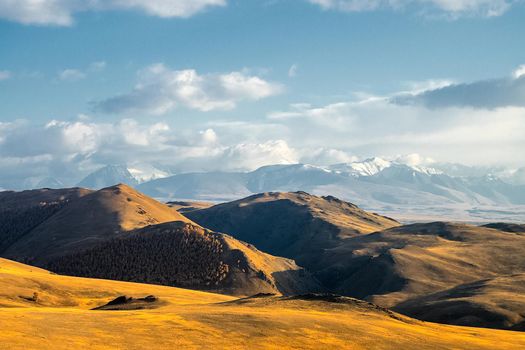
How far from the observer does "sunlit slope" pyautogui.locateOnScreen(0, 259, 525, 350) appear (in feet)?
161

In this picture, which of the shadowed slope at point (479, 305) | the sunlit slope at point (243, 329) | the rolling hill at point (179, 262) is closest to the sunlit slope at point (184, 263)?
the rolling hill at point (179, 262)

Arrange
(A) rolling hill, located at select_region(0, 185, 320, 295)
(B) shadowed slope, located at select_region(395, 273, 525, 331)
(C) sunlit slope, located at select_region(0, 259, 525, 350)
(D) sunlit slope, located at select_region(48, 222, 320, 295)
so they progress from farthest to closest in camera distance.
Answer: (A) rolling hill, located at select_region(0, 185, 320, 295) → (D) sunlit slope, located at select_region(48, 222, 320, 295) → (B) shadowed slope, located at select_region(395, 273, 525, 331) → (C) sunlit slope, located at select_region(0, 259, 525, 350)

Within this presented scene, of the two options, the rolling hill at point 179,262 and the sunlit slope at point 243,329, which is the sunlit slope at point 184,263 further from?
the sunlit slope at point 243,329

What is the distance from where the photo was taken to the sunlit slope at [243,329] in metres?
49.0

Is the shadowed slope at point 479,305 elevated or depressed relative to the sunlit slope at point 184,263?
depressed

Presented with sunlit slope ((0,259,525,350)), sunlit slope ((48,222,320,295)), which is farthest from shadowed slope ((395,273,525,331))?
sunlit slope ((48,222,320,295))

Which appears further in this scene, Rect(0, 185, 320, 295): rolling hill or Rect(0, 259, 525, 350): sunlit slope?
Rect(0, 185, 320, 295): rolling hill

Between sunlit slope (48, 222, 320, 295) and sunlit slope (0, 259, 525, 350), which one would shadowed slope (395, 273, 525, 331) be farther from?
sunlit slope (48, 222, 320, 295)

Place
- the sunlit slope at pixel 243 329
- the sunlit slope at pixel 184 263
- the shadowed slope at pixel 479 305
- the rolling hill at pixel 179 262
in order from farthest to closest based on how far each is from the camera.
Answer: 1. the rolling hill at pixel 179 262
2. the sunlit slope at pixel 184 263
3. the shadowed slope at pixel 479 305
4. the sunlit slope at pixel 243 329

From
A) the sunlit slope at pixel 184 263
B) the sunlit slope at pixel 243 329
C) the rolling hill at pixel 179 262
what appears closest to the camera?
the sunlit slope at pixel 243 329

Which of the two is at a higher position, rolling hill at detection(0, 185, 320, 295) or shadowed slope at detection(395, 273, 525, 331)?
rolling hill at detection(0, 185, 320, 295)

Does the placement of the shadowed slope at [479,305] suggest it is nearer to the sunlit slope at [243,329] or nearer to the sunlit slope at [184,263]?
the sunlit slope at [243,329]

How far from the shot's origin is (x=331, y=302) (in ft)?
273

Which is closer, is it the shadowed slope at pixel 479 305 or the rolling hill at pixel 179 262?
the shadowed slope at pixel 479 305
